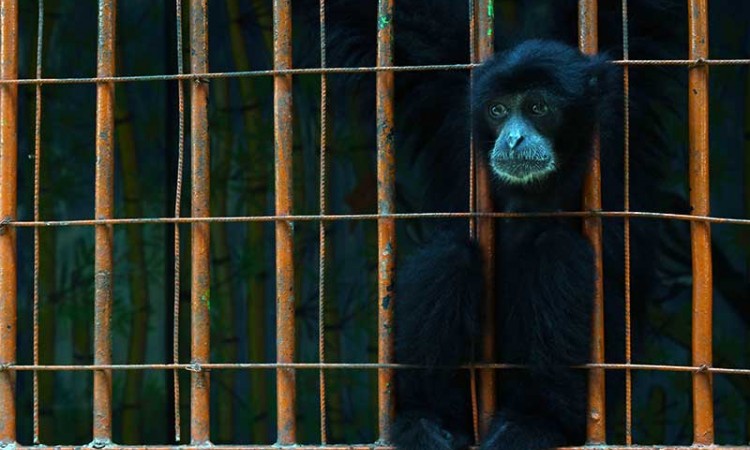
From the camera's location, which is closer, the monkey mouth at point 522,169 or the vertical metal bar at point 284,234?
the vertical metal bar at point 284,234

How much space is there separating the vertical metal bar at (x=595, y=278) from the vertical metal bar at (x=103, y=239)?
1.75 meters

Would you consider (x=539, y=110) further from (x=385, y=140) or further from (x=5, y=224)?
(x=5, y=224)

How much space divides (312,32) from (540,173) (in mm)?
1383

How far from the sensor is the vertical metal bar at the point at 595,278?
4172 millimetres

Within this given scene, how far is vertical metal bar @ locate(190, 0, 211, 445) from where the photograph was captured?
14.0ft

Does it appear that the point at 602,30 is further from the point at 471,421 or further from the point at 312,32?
the point at 471,421

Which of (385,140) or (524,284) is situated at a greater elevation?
(385,140)

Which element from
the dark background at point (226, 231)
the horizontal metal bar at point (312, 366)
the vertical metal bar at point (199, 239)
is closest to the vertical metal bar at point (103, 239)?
the horizontal metal bar at point (312, 366)

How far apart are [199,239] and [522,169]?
1.24 m

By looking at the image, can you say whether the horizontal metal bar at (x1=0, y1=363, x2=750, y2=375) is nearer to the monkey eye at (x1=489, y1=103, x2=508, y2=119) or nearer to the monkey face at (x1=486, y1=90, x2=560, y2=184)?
the monkey face at (x1=486, y1=90, x2=560, y2=184)

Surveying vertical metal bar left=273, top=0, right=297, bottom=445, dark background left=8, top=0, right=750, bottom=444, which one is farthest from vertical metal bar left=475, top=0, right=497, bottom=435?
dark background left=8, top=0, right=750, bottom=444

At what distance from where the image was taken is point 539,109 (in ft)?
14.7

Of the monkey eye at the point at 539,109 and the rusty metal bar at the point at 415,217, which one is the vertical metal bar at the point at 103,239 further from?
the monkey eye at the point at 539,109

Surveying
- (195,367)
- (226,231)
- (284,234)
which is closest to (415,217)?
(284,234)
